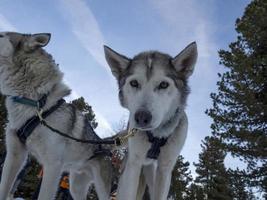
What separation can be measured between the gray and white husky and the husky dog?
3.10 feet

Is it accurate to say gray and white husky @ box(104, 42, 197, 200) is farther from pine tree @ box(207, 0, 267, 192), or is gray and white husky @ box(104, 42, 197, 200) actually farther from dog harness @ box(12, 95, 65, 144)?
pine tree @ box(207, 0, 267, 192)

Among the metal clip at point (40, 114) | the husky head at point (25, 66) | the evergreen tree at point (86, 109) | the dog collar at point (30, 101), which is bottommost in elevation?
the metal clip at point (40, 114)

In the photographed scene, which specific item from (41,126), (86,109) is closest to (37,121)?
(41,126)

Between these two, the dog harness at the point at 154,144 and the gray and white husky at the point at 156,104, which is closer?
the gray and white husky at the point at 156,104

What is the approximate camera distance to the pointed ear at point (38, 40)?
215 inches

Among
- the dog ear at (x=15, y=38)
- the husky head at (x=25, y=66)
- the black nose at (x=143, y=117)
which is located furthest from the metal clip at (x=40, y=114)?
the black nose at (x=143, y=117)

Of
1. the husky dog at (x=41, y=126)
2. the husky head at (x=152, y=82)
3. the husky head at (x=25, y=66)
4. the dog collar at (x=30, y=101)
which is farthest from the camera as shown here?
the husky head at (x=25, y=66)

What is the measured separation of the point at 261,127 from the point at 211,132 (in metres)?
2.61

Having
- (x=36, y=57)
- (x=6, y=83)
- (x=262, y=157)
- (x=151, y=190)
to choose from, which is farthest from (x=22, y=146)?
(x=262, y=157)

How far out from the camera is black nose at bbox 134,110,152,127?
422 centimetres

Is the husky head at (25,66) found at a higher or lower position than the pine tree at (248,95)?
lower

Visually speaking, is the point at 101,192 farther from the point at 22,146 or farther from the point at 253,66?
the point at 253,66

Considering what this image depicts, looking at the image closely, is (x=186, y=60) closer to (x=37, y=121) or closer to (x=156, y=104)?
(x=156, y=104)

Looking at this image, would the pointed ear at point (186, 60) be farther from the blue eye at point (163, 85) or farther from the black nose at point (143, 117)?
the black nose at point (143, 117)
